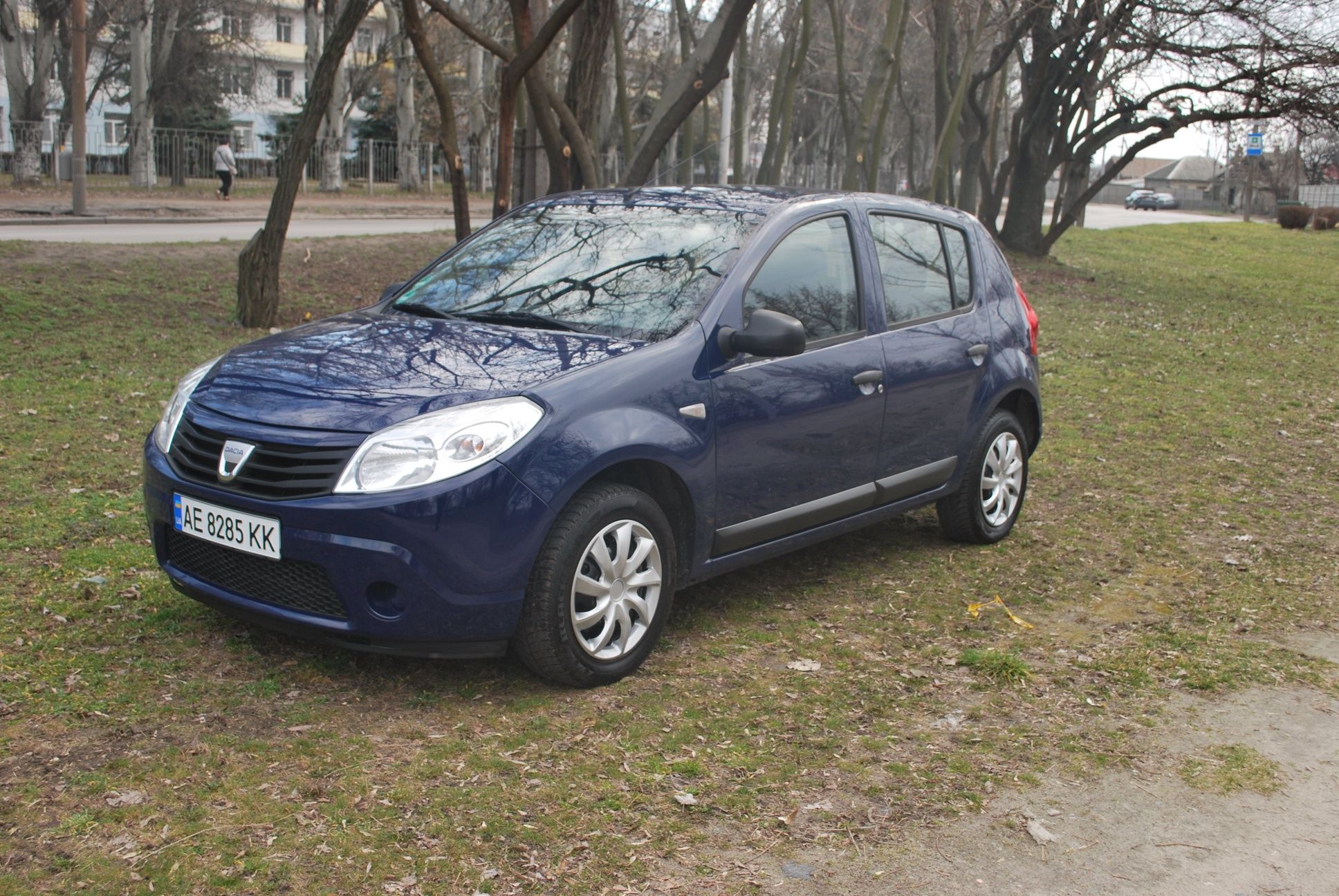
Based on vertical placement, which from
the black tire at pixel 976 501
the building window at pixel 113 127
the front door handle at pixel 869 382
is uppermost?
the building window at pixel 113 127

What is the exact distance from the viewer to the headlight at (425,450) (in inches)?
164

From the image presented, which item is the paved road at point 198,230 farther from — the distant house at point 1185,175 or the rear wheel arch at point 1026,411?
the distant house at point 1185,175

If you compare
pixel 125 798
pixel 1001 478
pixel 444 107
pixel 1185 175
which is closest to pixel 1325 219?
pixel 444 107

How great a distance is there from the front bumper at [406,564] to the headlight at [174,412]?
464 mm

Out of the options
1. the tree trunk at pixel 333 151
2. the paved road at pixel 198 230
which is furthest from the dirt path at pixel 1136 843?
the tree trunk at pixel 333 151

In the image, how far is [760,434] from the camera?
5.13 metres

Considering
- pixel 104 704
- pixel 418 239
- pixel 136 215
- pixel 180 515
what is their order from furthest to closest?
pixel 136 215, pixel 418 239, pixel 180 515, pixel 104 704

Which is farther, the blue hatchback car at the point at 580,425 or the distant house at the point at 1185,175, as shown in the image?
the distant house at the point at 1185,175

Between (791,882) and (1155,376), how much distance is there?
10607mm

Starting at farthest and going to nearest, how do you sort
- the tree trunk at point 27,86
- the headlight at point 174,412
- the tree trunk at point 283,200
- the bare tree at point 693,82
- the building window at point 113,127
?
the building window at point 113,127 → the tree trunk at point 27,86 → the bare tree at point 693,82 → the tree trunk at point 283,200 → the headlight at point 174,412

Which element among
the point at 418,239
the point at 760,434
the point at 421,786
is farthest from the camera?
the point at 418,239

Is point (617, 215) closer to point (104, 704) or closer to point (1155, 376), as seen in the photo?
point (104, 704)

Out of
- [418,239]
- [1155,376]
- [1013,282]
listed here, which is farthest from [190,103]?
[1013,282]

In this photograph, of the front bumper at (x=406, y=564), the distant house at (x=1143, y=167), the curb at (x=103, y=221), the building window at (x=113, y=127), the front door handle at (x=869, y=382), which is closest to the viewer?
the front bumper at (x=406, y=564)
